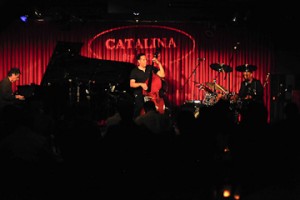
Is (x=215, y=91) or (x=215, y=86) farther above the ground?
(x=215, y=86)

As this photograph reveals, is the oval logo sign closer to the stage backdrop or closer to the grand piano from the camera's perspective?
the stage backdrop

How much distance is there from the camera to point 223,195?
434 centimetres

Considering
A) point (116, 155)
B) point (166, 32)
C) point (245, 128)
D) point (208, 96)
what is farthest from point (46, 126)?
point (166, 32)

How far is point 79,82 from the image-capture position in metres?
9.88

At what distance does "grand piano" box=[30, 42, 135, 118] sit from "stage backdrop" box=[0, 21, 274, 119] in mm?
2078

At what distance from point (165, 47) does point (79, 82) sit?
3.34 meters

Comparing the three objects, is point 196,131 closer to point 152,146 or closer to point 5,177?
point 152,146

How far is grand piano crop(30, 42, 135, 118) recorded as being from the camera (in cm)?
977

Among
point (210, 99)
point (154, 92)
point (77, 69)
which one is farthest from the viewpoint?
point (210, 99)

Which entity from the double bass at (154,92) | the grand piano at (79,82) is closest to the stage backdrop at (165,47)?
the grand piano at (79,82)

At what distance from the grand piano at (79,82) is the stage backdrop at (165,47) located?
208cm

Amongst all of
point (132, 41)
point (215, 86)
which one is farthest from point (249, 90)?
point (132, 41)

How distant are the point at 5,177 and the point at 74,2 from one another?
8.24 m

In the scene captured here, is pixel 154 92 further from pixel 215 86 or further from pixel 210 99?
pixel 215 86
